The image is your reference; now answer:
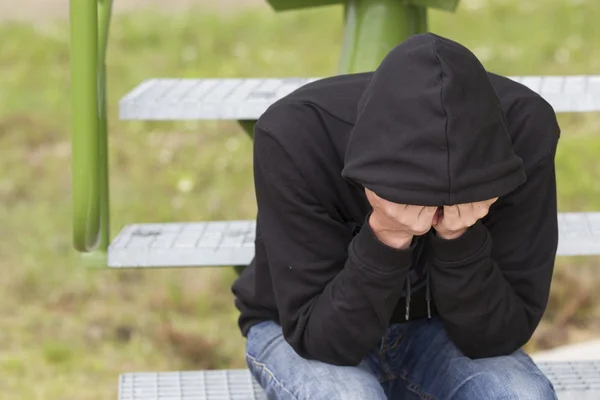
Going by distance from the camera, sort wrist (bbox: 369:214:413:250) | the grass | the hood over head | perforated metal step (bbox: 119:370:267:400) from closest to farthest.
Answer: the hood over head, wrist (bbox: 369:214:413:250), perforated metal step (bbox: 119:370:267:400), the grass

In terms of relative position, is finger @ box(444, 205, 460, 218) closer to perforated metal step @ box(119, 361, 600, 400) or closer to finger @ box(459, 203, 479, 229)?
finger @ box(459, 203, 479, 229)

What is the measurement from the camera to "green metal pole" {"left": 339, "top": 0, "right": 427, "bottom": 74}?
2279mm

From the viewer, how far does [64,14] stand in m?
5.45

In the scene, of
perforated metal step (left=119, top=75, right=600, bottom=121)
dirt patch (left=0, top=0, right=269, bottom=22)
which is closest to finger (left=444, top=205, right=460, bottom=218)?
perforated metal step (left=119, top=75, right=600, bottom=121)

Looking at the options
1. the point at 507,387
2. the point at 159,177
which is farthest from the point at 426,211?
the point at 159,177

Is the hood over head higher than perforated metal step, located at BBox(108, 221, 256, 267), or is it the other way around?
the hood over head

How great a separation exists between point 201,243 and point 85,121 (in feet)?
1.16

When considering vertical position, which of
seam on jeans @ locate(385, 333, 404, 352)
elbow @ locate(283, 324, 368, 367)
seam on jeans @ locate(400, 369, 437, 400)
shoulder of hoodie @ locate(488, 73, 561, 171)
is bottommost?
seam on jeans @ locate(400, 369, 437, 400)

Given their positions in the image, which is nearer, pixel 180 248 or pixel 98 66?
pixel 98 66

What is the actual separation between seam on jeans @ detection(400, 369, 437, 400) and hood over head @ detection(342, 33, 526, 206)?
0.44 metres

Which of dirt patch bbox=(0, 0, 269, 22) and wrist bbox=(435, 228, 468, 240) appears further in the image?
dirt patch bbox=(0, 0, 269, 22)

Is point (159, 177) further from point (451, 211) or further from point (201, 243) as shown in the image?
point (451, 211)

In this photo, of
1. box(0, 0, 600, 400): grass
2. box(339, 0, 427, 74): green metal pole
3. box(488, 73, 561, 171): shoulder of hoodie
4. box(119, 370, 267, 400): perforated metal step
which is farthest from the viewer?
box(0, 0, 600, 400): grass

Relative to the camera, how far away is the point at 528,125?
170cm
